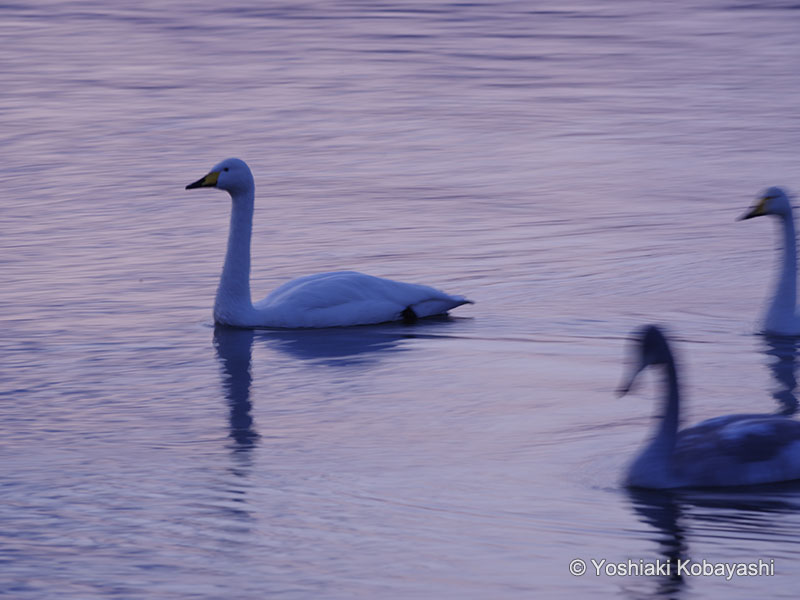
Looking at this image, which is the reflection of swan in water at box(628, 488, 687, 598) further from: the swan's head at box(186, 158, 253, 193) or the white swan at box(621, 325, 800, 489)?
the swan's head at box(186, 158, 253, 193)

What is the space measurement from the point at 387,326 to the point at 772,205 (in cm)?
262

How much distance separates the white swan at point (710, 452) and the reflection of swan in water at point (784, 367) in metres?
1.44

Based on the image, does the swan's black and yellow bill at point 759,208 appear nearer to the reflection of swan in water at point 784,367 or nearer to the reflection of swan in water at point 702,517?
the reflection of swan in water at point 784,367

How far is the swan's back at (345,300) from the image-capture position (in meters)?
10.8

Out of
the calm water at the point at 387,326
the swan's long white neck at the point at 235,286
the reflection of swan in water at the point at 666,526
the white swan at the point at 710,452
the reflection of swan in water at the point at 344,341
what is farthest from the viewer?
the swan's long white neck at the point at 235,286

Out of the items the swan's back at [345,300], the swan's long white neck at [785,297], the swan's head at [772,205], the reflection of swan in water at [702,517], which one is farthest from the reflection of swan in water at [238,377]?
the swan's head at [772,205]

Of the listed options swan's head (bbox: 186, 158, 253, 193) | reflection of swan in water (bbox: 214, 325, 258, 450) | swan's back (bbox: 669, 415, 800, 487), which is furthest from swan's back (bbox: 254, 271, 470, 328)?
swan's back (bbox: 669, 415, 800, 487)

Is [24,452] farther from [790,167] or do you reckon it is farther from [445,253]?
[790,167]

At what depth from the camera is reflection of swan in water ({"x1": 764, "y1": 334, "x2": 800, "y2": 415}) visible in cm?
904

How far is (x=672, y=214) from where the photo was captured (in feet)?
46.2

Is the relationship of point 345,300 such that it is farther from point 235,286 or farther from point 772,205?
point 772,205

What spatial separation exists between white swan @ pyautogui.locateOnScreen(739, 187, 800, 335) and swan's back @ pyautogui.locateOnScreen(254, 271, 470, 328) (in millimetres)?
1953

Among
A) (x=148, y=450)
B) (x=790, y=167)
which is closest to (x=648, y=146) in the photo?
(x=790, y=167)

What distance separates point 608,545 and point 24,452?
301 cm
